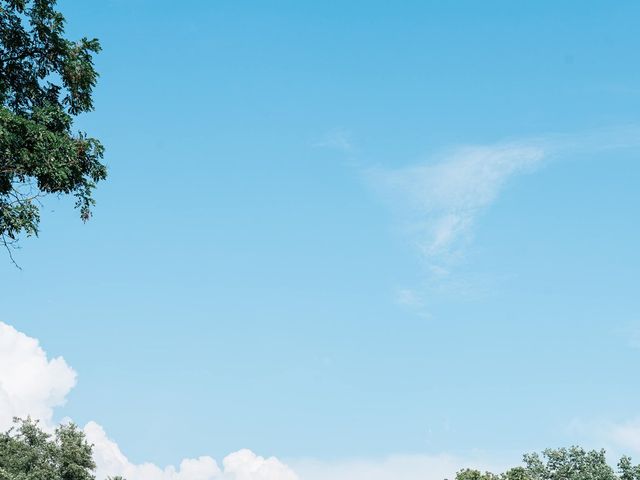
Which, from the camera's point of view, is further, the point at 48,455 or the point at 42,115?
the point at 48,455

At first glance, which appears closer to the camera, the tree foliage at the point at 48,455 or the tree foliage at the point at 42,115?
the tree foliage at the point at 42,115

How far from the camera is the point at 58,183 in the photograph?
1923cm

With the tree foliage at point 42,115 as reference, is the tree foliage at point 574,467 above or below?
above

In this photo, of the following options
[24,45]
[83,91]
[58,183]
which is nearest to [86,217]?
[58,183]

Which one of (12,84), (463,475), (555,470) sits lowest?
Result: (12,84)

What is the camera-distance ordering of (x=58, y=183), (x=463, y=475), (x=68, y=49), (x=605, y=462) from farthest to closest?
(x=605, y=462) → (x=463, y=475) → (x=68, y=49) → (x=58, y=183)

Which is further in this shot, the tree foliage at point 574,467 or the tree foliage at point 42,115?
the tree foliage at point 574,467

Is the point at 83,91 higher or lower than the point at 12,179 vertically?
higher

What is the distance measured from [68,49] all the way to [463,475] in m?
49.5

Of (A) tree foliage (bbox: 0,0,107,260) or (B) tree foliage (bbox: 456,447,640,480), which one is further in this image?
(B) tree foliage (bbox: 456,447,640,480)

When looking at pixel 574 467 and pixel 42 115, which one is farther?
pixel 574 467

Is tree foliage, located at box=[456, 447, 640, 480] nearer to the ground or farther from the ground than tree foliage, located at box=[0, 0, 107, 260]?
farther from the ground

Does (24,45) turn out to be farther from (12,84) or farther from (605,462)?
(605,462)

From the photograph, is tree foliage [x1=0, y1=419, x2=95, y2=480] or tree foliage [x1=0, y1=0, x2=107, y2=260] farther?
tree foliage [x1=0, y1=419, x2=95, y2=480]
